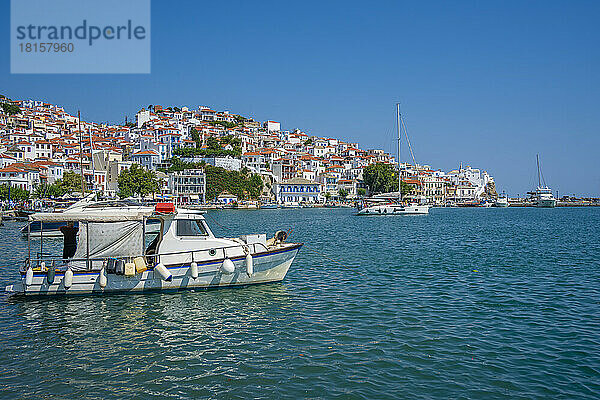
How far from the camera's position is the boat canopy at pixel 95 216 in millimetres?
14414

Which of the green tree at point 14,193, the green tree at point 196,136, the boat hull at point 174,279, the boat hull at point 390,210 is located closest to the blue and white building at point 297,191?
the green tree at point 196,136

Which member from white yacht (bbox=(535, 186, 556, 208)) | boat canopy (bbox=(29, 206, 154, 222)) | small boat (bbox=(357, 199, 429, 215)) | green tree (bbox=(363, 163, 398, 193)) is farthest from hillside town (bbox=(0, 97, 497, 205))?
boat canopy (bbox=(29, 206, 154, 222))

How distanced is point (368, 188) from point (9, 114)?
11021 centimetres

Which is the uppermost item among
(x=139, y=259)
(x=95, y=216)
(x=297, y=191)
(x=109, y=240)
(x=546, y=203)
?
(x=297, y=191)

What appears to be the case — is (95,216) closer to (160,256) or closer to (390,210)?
(160,256)

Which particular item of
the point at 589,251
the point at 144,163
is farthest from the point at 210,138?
the point at 589,251

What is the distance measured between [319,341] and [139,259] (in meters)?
6.75

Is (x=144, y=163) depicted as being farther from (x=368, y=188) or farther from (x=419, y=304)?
(x=419, y=304)

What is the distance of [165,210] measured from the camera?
15.5 metres

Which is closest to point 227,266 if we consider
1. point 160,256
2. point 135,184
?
point 160,256

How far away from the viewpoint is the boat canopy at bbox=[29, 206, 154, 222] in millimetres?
14414

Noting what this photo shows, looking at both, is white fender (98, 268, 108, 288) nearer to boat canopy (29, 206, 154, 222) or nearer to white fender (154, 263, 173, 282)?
white fender (154, 263, 173, 282)

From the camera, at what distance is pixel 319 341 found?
1102 cm

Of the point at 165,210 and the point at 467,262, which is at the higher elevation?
the point at 165,210
